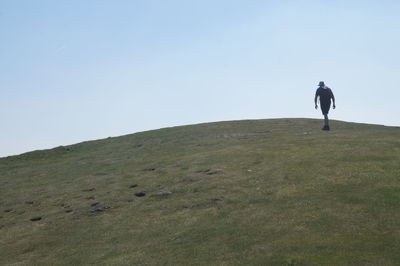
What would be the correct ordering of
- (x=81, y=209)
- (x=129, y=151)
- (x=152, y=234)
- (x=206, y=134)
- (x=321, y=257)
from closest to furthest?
1. (x=321, y=257)
2. (x=152, y=234)
3. (x=81, y=209)
4. (x=129, y=151)
5. (x=206, y=134)

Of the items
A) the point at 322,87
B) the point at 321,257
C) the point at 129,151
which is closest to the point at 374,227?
the point at 321,257

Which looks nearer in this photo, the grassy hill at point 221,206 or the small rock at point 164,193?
the grassy hill at point 221,206

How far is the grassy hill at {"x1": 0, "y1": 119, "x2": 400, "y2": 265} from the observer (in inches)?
809

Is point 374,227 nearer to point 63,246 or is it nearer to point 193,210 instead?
point 193,210

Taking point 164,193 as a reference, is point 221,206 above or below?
below

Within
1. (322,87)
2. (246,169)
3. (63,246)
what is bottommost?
(63,246)

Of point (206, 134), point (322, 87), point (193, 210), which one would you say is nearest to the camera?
point (193, 210)

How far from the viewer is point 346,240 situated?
19.9 m

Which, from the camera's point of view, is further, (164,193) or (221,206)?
(164,193)

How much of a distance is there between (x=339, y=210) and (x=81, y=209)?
51.9 feet

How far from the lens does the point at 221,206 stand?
27.3m

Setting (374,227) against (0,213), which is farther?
(0,213)

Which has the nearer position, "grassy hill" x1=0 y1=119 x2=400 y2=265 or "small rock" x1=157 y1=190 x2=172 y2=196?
"grassy hill" x1=0 y1=119 x2=400 y2=265

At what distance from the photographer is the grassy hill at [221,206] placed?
67.4 ft
